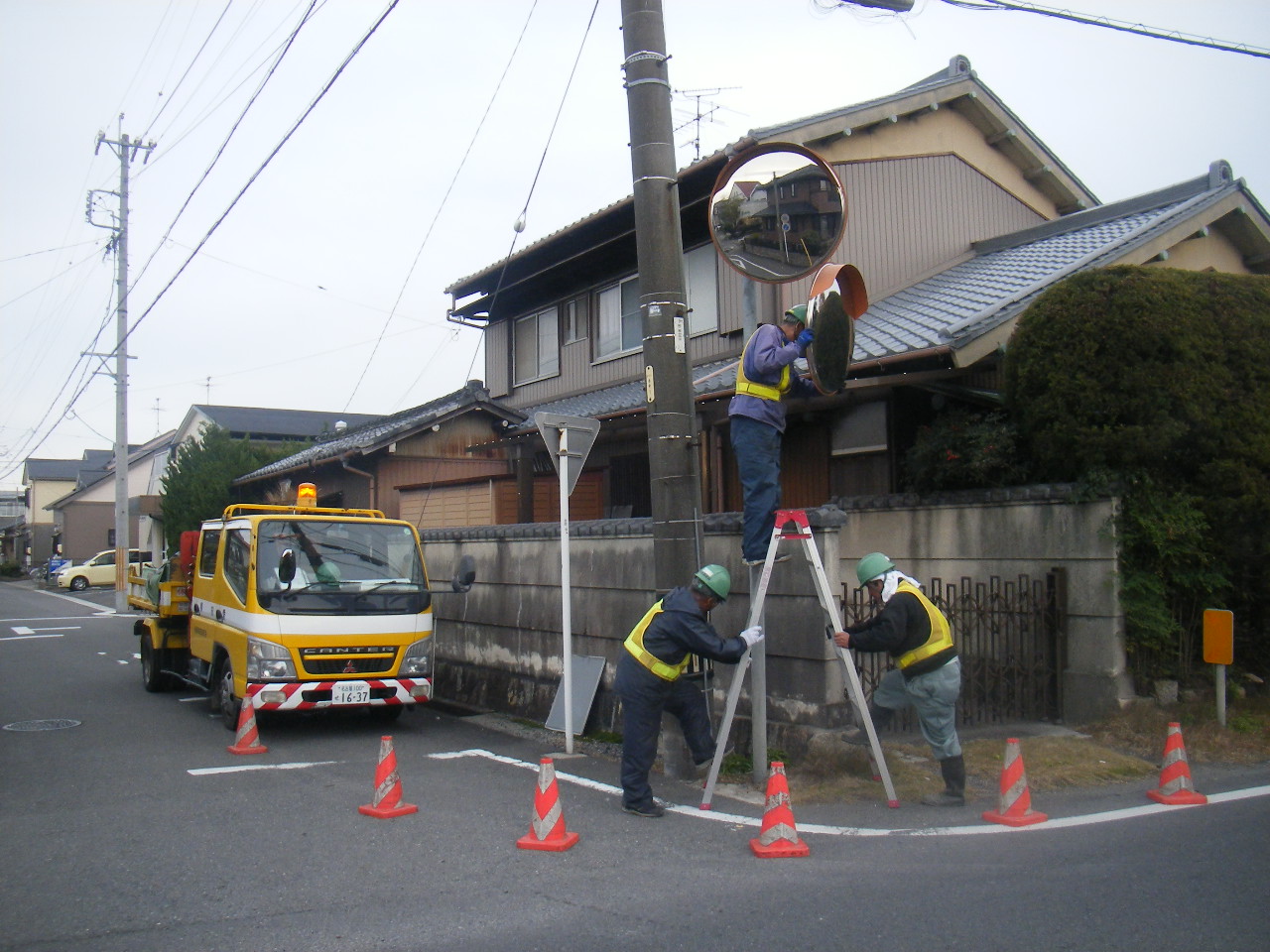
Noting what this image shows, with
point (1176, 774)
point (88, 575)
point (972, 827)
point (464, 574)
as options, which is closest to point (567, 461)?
point (464, 574)

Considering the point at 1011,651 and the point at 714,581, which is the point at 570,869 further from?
the point at 1011,651

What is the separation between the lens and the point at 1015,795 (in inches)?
233

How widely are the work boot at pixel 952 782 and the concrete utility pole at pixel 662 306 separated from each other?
7.16 ft

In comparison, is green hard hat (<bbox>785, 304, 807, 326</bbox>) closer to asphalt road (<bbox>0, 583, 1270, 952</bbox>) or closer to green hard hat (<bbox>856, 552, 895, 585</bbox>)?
green hard hat (<bbox>856, 552, 895, 585</bbox>)

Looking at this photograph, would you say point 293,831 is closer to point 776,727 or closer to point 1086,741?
point 776,727

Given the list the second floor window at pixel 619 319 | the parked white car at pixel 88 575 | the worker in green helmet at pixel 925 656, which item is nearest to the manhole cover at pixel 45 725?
the worker in green helmet at pixel 925 656

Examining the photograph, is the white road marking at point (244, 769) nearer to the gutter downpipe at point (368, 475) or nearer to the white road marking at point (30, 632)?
the gutter downpipe at point (368, 475)

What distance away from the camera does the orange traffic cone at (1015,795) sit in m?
5.90

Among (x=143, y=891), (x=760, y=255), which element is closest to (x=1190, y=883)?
(x=760, y=255)

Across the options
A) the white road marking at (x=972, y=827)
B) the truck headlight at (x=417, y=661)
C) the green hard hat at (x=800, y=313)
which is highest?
the green hard hat at (x=800, y=313)

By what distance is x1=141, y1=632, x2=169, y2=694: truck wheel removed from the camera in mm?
12398

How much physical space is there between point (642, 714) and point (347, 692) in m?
3.90

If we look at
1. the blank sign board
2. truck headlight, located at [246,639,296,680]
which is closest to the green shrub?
the blank sign board

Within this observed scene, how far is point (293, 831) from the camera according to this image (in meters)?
6.04
